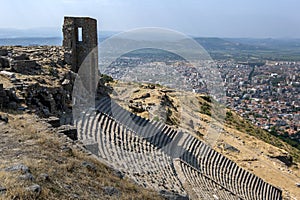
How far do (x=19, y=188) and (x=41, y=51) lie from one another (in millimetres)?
12914

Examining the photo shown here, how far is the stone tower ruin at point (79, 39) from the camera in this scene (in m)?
15.2

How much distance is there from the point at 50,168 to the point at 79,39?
11.1 metres

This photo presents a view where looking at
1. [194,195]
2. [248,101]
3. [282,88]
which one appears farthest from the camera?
[282,88]

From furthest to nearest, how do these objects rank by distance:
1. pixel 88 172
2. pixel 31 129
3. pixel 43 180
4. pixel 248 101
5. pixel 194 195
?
pixel 248 101 → pixel 194 195 → pixel 31 129 → pixel 88 172 → pixel 43 180

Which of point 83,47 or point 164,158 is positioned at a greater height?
point 83,47

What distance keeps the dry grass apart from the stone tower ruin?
25.6ft

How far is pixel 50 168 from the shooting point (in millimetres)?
5512

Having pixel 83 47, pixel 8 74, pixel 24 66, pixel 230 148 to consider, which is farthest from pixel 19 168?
pixel 230 148

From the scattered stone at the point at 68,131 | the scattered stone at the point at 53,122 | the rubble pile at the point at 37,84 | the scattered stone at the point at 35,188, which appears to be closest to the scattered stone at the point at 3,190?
the scattered stone at the point at 35,188

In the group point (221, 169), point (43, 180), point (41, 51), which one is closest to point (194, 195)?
point (221, 169)

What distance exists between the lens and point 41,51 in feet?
53.3

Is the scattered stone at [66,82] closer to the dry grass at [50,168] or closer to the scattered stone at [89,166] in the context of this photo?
the dry grass at [50,168]

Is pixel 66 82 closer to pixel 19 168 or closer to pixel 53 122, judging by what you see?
pixel 53 122

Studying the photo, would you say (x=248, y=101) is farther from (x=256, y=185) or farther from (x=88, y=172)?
(x=88, y=172)
